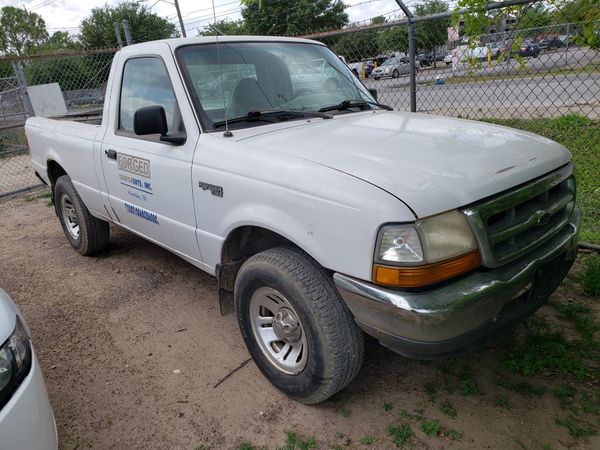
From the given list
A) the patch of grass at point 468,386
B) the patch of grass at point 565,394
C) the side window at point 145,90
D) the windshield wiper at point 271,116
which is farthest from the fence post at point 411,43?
the patch of grass at point 565,394

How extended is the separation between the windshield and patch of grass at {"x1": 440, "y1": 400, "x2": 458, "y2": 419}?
1.97 m

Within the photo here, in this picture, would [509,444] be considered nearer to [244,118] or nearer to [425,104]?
[244,118]

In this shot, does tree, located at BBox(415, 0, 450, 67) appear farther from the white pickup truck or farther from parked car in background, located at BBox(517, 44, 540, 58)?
the white pickup truck

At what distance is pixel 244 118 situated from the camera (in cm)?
310

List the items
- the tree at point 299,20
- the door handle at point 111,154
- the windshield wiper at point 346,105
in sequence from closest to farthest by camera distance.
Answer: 1. the windshield wiper at point 346,105
2. the door handle at point 111,154
3. the tree at point 299,20

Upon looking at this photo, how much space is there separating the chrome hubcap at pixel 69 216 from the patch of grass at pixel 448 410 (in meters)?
4.00

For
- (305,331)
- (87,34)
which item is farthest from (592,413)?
(87,34)

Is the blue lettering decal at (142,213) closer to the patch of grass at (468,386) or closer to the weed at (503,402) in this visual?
the patch of grass at (468,386)

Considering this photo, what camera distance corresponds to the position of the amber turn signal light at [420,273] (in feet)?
6.70

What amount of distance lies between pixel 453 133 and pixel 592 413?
64.3 inches

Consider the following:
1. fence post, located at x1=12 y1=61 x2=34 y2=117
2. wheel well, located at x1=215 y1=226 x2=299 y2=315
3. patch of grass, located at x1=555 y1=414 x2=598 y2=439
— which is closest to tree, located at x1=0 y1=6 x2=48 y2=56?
fence post, located at x1=12 y1=61 x2=34 y2=117

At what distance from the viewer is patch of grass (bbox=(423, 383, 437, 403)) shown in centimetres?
270

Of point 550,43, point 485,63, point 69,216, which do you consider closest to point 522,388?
point 485,63

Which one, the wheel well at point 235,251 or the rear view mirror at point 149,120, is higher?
the rear view mirror at point 149,120
